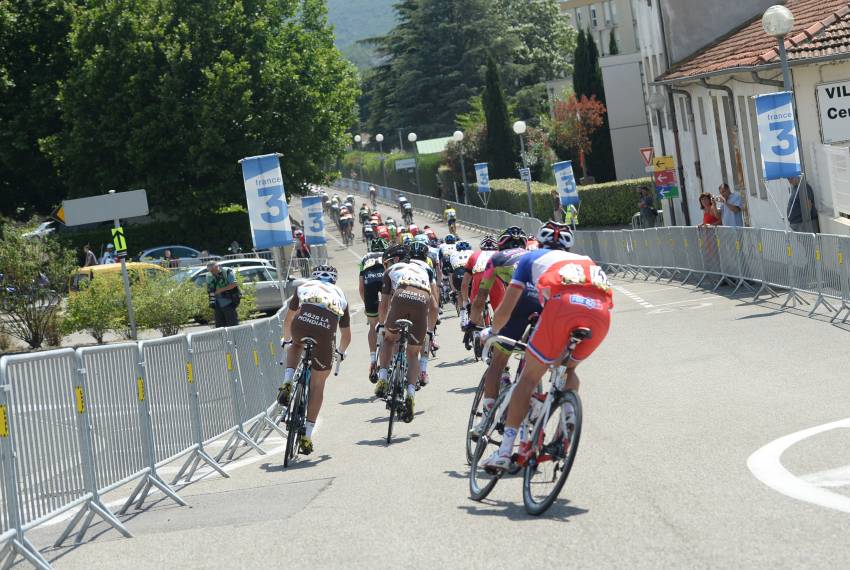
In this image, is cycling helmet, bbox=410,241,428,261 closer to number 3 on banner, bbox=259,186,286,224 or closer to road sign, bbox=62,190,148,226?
number 3 on banner, bbox=259,186,286,224

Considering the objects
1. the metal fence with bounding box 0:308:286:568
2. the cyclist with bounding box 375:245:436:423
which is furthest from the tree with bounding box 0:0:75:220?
the metal fence with bounding box 0:308:286:568

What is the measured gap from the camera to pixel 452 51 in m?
104

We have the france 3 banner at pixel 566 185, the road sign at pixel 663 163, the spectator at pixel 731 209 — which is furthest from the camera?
the france 3 banner at pixel 566 185

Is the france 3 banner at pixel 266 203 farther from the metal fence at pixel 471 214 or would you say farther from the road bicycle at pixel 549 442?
the metal fence at pixel 471 214

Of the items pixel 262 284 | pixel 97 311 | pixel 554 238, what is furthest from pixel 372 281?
pixel 262 284

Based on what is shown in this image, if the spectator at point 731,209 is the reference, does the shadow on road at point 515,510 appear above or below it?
below

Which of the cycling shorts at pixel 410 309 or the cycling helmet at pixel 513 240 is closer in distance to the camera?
the cycling helmet at pixel 513 240

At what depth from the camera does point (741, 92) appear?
106 feet

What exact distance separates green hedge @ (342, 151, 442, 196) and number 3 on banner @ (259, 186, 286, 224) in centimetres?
5707

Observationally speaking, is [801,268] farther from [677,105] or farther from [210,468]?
[677,105]

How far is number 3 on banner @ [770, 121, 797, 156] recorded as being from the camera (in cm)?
2097

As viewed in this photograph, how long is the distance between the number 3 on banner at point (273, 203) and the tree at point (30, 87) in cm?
3466

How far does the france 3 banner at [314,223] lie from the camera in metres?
47.6

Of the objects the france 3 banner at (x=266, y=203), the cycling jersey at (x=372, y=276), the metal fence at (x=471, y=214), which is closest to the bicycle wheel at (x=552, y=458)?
the cycling jersey at (x=372, y=276)
